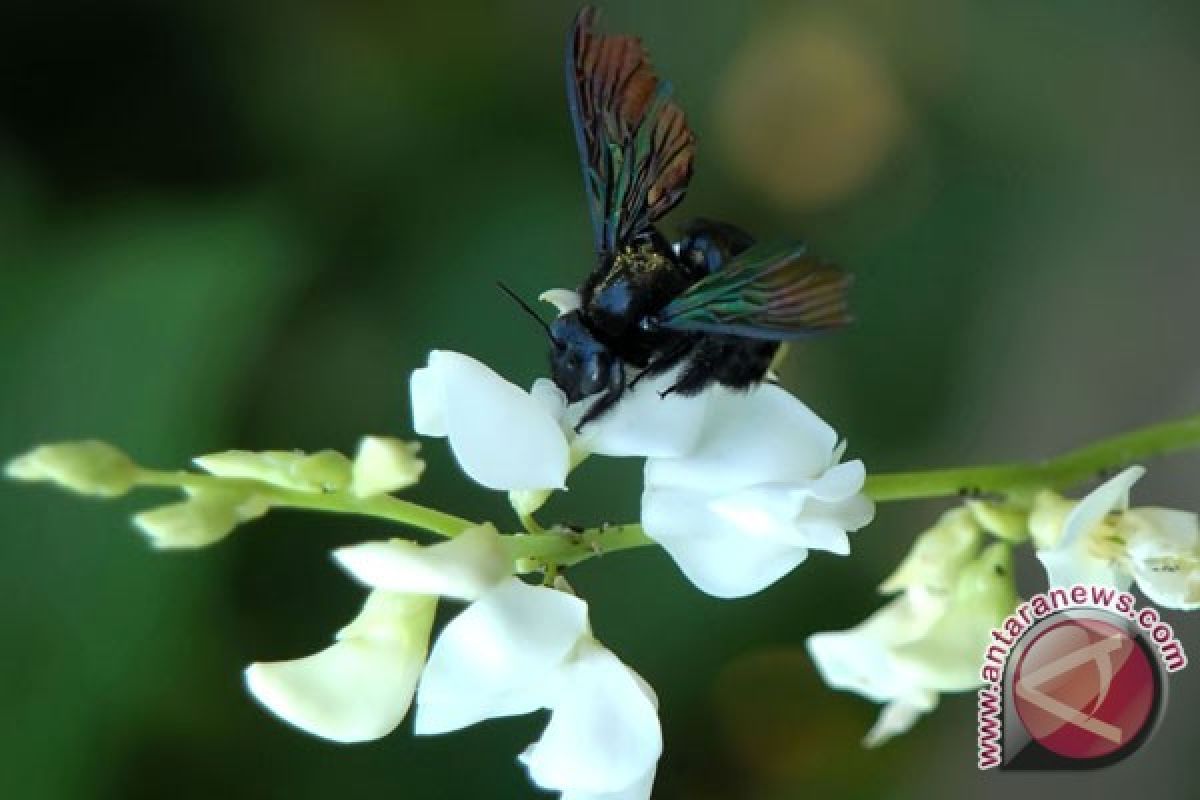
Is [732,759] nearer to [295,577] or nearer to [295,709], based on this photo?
[295,577]

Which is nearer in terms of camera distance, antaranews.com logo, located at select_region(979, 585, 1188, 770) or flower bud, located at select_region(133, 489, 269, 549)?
flower bud, located at select_region(133, 489, 269, 549)

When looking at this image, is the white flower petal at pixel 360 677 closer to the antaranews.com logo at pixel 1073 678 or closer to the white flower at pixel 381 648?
the white flower at pixel 381 648

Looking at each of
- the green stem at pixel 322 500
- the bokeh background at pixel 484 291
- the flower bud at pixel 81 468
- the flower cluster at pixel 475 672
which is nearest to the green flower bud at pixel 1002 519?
the flower cluster at pixel 475 672

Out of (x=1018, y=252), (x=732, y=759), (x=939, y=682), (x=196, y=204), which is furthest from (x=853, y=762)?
(x=196, y=204)

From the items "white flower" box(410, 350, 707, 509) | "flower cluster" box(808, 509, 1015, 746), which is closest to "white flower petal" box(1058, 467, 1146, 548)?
"flower cluster" box(808, 509, 1015, 746)

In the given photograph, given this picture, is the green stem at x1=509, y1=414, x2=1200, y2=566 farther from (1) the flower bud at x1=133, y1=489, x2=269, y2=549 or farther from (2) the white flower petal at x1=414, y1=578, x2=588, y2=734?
(1) the flower bud at x1=133, y1=489, x2=269, y2=549

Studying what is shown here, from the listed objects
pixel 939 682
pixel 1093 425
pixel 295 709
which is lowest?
pixel 1093 425
